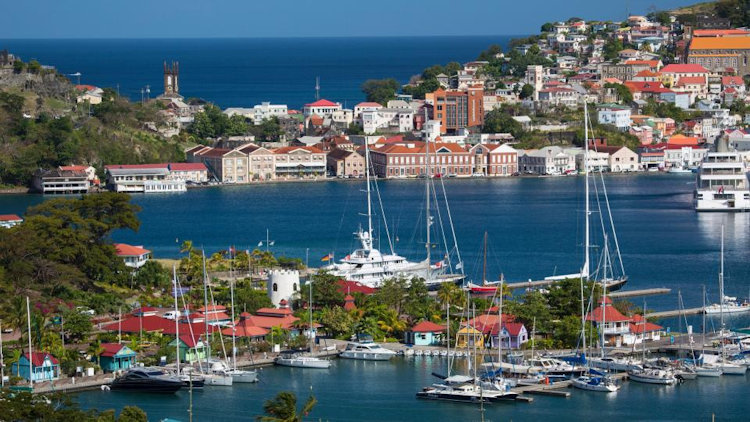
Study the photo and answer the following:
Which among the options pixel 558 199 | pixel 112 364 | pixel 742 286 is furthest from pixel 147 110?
pixel 112 364

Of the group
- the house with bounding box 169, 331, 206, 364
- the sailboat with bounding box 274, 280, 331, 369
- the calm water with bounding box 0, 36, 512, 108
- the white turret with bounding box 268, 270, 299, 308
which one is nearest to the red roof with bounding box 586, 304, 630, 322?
the sailboat with bounding box 274, 280, 331, 369

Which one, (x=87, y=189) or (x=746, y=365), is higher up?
(x=87, y=189)

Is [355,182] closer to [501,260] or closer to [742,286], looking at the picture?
[501,260]

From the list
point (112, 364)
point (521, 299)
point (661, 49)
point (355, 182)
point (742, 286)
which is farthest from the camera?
point (661, 49)

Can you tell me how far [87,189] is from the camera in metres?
56.9

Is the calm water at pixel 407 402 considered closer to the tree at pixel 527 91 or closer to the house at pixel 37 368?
the house at pixel 37 368

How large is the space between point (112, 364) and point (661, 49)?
65.0 metres

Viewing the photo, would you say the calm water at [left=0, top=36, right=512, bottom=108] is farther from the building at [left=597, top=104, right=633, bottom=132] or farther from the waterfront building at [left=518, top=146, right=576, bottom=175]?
the waterfront building at [left=518, top=146, right=576, bottom=175]

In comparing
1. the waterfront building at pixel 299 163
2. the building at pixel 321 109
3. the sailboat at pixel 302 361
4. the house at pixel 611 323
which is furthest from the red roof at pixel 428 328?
the building at pixel 321 109

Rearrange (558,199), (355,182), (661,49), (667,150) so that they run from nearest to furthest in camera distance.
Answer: (558,199) → (355,182) → (667,150) → (661,49)

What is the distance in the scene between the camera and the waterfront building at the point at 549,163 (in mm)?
64125

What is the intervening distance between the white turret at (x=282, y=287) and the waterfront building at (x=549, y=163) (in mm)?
33136

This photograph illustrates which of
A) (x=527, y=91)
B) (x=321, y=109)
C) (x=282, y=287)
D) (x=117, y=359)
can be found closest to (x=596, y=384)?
(x=117, y=359)

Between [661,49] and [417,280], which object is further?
[661,49]
